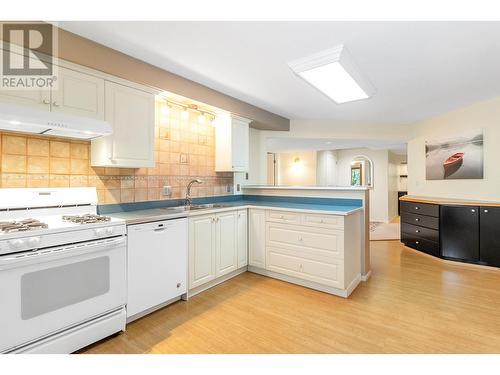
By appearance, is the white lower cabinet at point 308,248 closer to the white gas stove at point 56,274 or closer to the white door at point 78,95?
the white gas stove at point 56,274

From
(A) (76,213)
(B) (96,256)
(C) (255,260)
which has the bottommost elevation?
(C) (255,260)

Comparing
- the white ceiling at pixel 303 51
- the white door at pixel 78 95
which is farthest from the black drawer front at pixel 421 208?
the white door at pixel 78 95

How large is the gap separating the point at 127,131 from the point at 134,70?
1.81 feet

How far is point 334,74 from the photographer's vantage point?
2.43 m

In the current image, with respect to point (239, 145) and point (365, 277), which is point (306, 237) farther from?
point (239, 145)

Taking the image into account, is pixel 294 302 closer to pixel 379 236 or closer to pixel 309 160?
pixel 379 236

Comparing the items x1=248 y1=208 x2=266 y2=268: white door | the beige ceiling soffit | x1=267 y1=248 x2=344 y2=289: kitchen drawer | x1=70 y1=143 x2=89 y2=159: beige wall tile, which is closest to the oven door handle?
x1=70 y1=143 x2=89 y2=159: beige wall tile

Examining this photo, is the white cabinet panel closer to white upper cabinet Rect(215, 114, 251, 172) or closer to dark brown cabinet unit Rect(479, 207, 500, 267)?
white upper cabinet Rect(215, 114, 251, 172)

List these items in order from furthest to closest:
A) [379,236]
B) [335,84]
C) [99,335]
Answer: [379,236]
[335,84]
[99,335]

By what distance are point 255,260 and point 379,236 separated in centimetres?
348

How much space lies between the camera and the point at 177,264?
7.97 ft

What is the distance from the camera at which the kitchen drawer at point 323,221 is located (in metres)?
2.60

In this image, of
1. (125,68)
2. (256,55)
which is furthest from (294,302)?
(125,68)

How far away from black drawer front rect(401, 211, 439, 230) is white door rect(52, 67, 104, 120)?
14.8 ft
